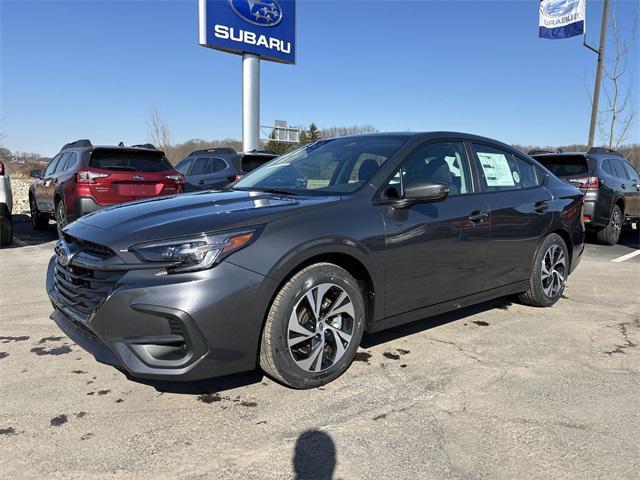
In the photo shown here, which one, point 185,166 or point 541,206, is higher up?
point 185,166

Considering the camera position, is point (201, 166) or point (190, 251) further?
point (201, 166)

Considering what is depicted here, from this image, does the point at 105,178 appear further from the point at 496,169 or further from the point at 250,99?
the point at 250,99

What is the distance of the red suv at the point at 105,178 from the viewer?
760 centimetres

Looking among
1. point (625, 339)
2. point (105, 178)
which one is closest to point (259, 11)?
point (105, 178)

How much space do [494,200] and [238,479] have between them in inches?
120

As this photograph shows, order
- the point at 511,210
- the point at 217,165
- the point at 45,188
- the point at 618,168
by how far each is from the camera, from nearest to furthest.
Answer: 1. the point at 511,210
2. the point at 45,188
3. the point at 618,168
4. the point at 217,165

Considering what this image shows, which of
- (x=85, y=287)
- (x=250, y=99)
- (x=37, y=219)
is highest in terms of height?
(x=250, y=99)

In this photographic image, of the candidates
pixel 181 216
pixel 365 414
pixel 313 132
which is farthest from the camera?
pixel 313 132

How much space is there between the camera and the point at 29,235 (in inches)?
402

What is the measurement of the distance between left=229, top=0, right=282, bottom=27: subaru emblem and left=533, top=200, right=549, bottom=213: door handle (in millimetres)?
13362

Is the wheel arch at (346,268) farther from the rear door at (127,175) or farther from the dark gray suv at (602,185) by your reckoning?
the dark gray suv at (602,185)

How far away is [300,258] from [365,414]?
95 centimetres

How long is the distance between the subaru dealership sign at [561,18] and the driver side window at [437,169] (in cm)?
1352

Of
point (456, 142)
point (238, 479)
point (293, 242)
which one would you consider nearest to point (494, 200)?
point (456, 142)
